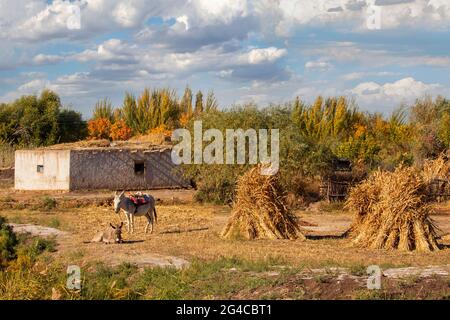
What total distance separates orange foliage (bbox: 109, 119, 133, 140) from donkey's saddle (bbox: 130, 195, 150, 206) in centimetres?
3575

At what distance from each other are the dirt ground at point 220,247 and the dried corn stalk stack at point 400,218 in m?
0.48

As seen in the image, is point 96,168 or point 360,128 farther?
point 360,128

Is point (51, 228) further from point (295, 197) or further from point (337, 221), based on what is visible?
point (295, 197)

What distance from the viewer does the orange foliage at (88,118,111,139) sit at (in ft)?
193

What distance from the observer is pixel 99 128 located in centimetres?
5984

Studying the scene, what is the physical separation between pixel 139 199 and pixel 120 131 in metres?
37.1

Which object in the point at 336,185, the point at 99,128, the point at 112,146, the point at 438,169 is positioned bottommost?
the point at 336,185

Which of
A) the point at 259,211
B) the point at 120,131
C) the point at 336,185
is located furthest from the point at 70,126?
the point at 259,211

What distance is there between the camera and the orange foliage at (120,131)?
57.9m

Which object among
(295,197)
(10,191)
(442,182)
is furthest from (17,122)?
(442,182)

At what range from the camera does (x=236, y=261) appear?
15.3m

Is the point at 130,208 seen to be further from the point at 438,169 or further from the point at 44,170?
the point at 438,169

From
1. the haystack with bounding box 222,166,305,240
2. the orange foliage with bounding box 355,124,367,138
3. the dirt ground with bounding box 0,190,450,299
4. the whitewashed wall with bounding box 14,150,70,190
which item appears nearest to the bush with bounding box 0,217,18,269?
the dirt ground with bounding box 0,190,450,299

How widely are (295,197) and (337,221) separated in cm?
517
